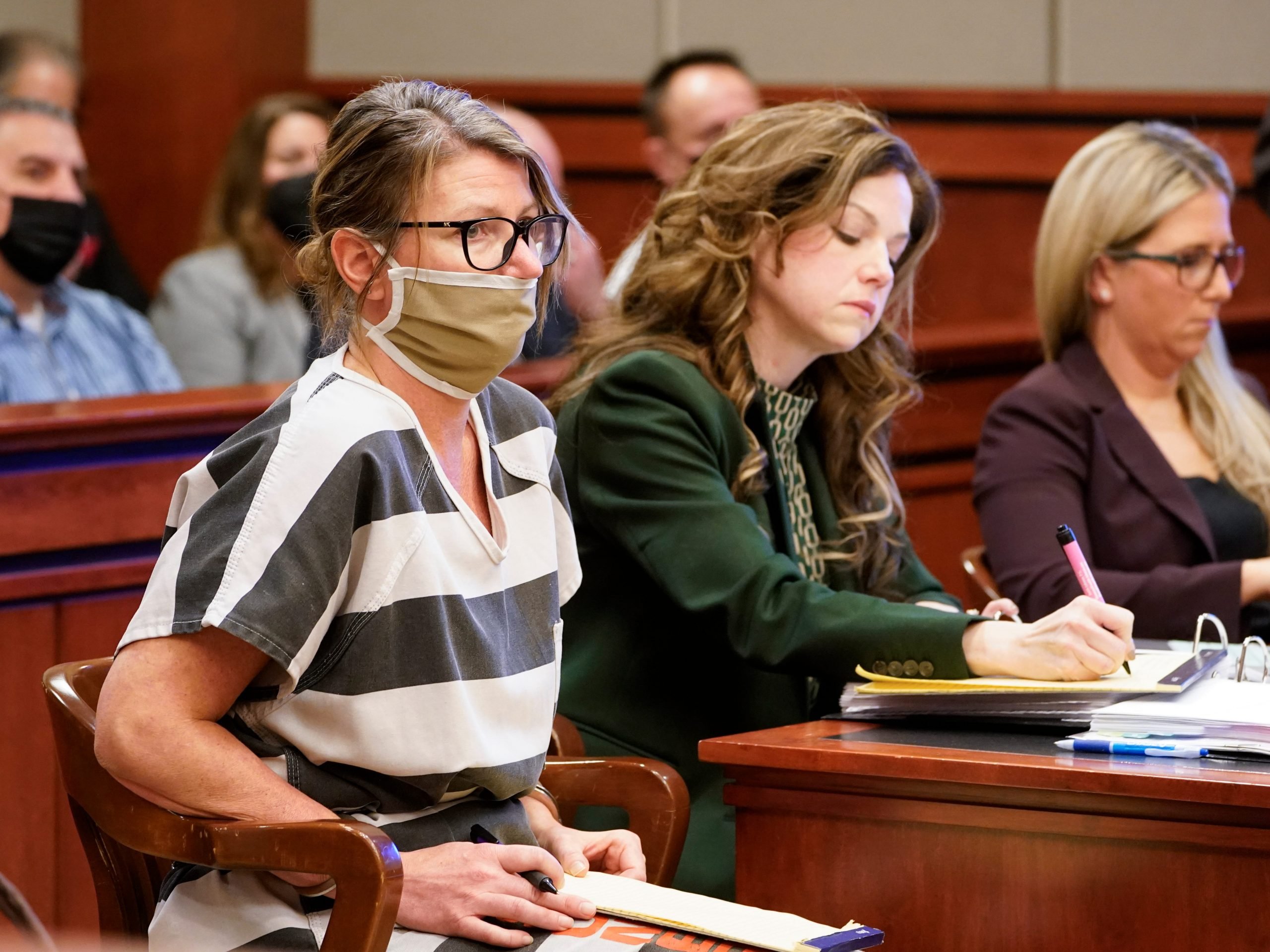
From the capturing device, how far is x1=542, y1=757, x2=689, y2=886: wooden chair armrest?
70.6 inches

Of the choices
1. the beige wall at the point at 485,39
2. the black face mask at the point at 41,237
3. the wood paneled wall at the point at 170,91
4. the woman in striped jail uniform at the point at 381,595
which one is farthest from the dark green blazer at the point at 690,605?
the wood paneled wall at the point at 170,91

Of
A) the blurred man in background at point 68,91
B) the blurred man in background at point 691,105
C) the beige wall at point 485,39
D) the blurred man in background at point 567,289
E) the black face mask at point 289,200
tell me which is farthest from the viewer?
the beige wall at point 485,39

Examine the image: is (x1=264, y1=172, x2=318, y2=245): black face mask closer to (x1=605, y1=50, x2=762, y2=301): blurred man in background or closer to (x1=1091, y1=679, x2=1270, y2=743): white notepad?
(x1=605, y1=50, x2=762, y2=301): blurred man in background

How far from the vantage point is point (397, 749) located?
1478 mm

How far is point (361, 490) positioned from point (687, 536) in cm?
58

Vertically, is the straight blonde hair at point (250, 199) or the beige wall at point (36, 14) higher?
the beige wall at point (36, 14)

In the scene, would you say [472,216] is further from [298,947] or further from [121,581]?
[121,581]

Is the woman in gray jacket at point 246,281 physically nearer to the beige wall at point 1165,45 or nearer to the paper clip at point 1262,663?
the beige wall at point 1165,45

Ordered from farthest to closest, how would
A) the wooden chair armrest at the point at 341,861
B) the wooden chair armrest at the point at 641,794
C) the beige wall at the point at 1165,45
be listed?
1. the beige wall at the point at 1165,45
2. the wooden chair armrest at the point at 641,794
3. the wooden chair armrest at the point at 341,861

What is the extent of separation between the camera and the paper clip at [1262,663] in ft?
6.42

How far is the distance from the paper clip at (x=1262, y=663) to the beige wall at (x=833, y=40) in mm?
3113

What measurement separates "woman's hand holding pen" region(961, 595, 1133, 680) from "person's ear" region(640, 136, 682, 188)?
2.67 meters

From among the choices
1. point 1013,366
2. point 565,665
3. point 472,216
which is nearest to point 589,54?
point 1013,366

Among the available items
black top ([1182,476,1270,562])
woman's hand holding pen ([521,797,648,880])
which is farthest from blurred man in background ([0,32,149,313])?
woman's hand holding pen ([521,797,648,880])
